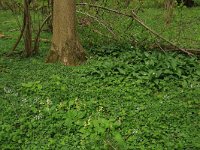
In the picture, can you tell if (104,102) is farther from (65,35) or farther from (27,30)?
(27,30)

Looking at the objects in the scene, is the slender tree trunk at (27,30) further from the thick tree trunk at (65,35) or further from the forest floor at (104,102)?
the thick tree trunk at (65,35)

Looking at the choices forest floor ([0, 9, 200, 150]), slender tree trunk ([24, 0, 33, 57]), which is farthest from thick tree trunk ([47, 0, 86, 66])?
slender tree trunk ([24, 0, 33, 57])

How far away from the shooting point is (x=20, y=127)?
5.10 meters

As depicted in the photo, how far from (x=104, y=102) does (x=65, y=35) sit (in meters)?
2.19

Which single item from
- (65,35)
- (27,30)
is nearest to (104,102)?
(65,35)

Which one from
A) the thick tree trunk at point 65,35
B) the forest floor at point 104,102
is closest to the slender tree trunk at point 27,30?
the forest floor at point 104,102

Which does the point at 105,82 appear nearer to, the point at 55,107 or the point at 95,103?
the point at 95,103

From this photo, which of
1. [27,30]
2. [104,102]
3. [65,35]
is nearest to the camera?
[104,102]

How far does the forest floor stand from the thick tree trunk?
0.26 m

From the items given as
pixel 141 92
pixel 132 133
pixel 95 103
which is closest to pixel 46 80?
pixel 95 103

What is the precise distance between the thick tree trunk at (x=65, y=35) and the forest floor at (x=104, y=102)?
0.26m

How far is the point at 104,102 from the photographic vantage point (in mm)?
5789

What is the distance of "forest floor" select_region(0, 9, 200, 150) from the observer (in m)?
4.87

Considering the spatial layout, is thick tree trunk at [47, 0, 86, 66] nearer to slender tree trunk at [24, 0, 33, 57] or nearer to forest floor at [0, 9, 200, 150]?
forest floor at [0, 9, 200, 150]
